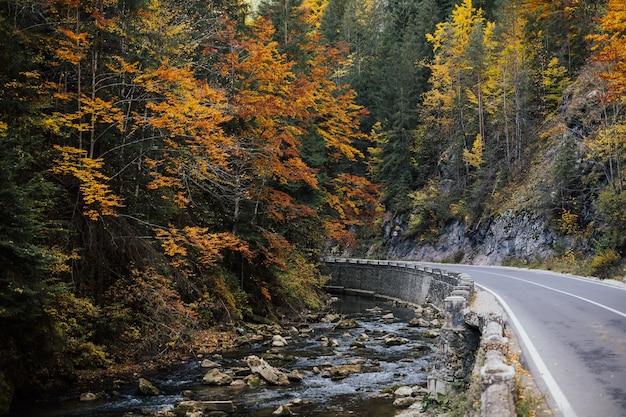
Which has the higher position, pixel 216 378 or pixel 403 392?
pixel 403 392

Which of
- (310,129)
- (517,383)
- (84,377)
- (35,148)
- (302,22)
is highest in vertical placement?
(302,22)

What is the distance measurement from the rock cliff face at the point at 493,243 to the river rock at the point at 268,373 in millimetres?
22565

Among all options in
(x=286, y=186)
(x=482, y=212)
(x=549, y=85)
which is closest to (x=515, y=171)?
(x=482, y=212)

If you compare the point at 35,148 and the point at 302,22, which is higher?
the point at 302,22

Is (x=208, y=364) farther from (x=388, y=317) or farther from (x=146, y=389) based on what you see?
(x=388, y=317)

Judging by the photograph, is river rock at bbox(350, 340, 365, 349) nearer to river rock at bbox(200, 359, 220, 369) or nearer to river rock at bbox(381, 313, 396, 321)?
river rock at bbox(200, 359, 220, 369)

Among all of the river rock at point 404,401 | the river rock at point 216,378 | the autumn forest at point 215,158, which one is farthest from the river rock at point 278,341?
the river rock at point 404,401

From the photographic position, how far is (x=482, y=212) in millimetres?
41781

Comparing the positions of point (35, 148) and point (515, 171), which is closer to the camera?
point (35, 148)

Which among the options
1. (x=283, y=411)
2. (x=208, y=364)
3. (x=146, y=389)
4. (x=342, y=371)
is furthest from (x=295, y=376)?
(x=146, y=389)

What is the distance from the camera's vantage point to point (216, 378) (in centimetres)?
1455

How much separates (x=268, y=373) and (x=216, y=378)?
55.2 inches

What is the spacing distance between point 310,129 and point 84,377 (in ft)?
71.0

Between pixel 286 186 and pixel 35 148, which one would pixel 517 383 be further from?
pixel 286 186
